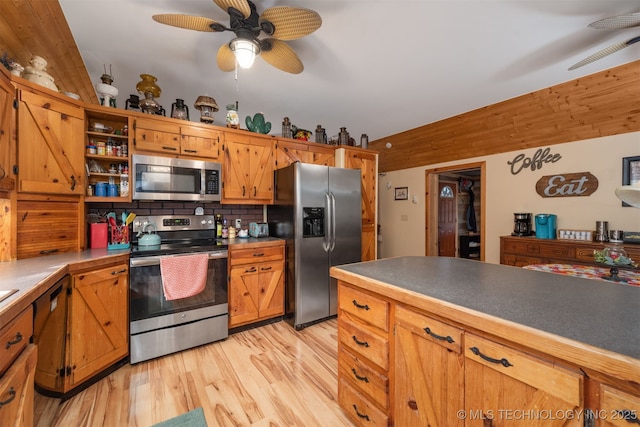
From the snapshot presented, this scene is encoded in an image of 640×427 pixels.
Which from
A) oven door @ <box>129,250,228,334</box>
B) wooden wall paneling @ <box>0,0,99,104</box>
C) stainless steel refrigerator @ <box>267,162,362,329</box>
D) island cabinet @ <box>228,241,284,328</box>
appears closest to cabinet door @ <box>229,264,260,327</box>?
island cabinet @ <box>228,241,284,328</box>

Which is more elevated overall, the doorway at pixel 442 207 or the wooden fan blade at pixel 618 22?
the wooden fan blade at pixel 618 22

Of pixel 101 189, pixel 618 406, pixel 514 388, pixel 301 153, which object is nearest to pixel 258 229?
pixel 301 153

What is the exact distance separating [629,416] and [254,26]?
2484mm

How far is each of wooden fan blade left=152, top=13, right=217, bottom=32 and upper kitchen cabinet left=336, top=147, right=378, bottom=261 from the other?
2353 mm

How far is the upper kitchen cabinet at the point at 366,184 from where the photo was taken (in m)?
3.80

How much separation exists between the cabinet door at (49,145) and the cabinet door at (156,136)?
412 mm

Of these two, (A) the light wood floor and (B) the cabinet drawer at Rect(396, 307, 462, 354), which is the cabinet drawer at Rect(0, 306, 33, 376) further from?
(B) the cabinet drawer at Rect(396, 307, 462, 354)

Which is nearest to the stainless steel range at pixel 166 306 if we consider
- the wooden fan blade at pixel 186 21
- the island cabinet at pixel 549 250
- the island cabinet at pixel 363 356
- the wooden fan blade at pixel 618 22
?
the island cabinet at pixel 363 356

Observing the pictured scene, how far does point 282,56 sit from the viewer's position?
203 cm

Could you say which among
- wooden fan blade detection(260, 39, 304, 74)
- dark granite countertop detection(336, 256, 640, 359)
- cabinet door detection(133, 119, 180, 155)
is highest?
wooden fan blade detection(260, 39, 304, 74)

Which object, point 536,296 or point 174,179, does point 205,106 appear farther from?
point 536,296

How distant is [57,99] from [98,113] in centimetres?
34

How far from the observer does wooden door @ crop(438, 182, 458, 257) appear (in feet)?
17.1

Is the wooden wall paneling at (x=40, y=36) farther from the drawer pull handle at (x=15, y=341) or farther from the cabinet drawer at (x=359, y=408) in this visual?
the cabinet drawer at (x=359, y=408)
